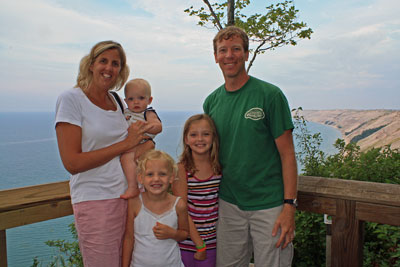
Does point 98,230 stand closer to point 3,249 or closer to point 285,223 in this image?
point 3,249

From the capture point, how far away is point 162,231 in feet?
6.55

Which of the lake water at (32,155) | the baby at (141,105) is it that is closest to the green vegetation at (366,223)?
the lake water at (32,155)

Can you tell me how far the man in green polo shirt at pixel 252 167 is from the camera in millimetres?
1966

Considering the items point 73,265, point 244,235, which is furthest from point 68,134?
point 73,265

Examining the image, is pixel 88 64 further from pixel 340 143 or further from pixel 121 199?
pixel 340 143

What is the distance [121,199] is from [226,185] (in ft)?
2.25

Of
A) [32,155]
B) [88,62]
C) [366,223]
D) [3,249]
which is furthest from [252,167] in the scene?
[32,155]

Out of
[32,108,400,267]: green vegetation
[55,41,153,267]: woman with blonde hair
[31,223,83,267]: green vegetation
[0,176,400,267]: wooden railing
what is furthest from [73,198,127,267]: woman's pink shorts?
[31,223,83,267]: green vegetation

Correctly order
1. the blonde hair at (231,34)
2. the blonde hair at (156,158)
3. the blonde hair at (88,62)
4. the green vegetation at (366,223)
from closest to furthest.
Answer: the blonde hair at (88,62) < the blonde hair at (156,158) < the blonde hair at (231,34) < the green vegetation at (366,223)

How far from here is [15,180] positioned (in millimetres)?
22672

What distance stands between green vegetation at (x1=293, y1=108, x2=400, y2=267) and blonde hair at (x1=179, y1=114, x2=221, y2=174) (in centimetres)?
163

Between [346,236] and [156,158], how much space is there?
4.10 ft

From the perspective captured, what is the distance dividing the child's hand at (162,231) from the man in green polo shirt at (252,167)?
37cm

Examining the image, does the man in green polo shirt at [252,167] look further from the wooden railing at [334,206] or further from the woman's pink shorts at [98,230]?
the woman's pink shorts at [98,230]
